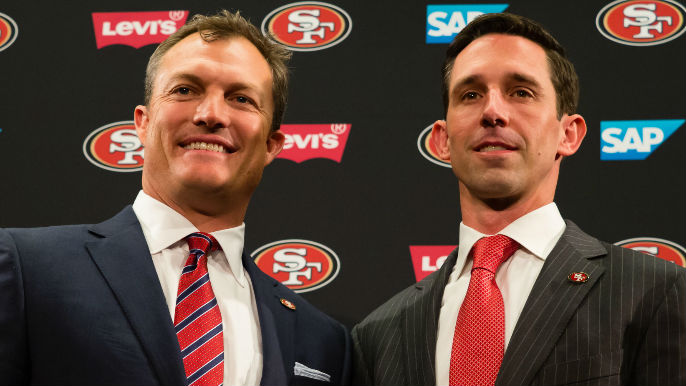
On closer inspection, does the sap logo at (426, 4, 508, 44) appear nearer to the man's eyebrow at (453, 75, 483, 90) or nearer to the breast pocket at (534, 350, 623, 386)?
the man's eyebrow at (453, 75, 483, 90)

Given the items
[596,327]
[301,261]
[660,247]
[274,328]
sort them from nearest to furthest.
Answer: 1. [596,327]
2. [274,328]
3. [660,247]
4. [301,261]

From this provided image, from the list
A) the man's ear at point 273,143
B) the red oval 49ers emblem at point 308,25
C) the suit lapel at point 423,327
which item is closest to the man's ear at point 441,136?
the suit lapel at point 423,327

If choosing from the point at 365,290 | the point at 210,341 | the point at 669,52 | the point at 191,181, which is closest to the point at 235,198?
the point at 191,181

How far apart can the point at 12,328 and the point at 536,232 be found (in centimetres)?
173

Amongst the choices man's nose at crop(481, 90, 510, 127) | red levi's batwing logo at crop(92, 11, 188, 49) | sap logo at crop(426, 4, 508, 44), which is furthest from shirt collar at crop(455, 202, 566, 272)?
red levi's batwing logo at crop(92, 11, 188, 49)

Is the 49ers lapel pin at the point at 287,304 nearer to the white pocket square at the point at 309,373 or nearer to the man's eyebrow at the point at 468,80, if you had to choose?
the white pocket square at the point at 309,373

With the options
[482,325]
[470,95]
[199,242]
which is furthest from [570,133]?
[199,242]

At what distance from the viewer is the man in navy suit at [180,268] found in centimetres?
222

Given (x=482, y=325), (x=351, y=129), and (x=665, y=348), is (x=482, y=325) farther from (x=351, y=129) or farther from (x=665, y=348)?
(x=351, y=129)

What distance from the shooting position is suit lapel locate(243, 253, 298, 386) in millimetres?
2559

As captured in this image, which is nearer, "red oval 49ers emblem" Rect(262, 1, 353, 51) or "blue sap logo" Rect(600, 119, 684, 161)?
"blue sap logo" Rect(600, 119, 684, 161)

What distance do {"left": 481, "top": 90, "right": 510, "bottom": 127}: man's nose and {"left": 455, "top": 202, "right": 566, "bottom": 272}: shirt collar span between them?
349 millimetres

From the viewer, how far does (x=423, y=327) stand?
8.72ft

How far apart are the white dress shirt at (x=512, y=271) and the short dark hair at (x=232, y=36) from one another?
938 mm
